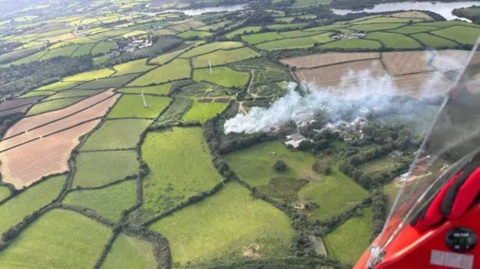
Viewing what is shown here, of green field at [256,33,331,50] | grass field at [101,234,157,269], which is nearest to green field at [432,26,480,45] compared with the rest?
green field at [256,33,331,50]

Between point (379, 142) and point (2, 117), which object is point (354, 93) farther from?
point (2, 117)

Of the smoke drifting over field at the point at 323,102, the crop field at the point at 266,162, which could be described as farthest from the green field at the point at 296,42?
the crop field at the point at 266,162

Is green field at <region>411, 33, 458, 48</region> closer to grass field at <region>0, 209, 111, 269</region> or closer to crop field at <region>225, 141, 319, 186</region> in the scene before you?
crop field at <region>225, 141, 319, 186</region>

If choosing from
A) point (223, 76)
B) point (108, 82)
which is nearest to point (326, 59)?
point (223, 76)

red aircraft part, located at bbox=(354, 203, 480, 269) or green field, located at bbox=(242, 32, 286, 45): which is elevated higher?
red aircraft part, located at bbox=(354, 203, 480, 269)

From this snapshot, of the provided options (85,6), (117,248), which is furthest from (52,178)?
(85,6)

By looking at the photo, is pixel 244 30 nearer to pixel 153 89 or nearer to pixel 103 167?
pixel 153 89
